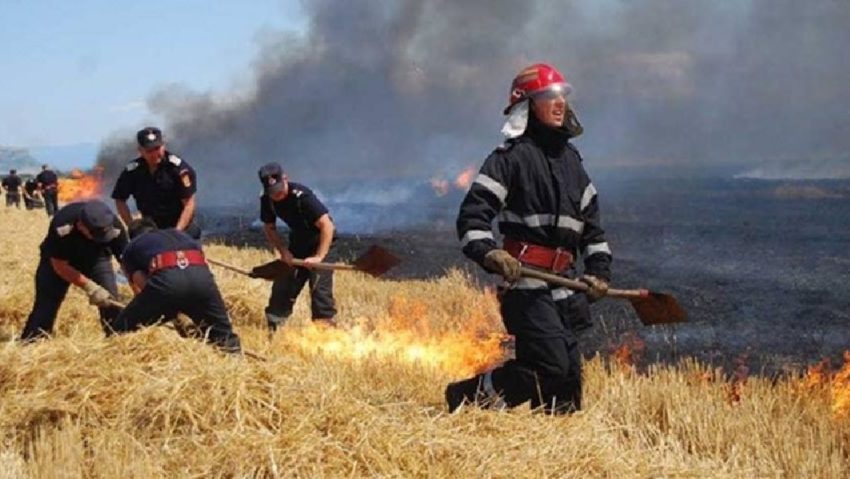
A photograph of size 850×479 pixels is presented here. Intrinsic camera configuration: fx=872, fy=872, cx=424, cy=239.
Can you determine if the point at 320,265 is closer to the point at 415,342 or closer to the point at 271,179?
the point at 271,179

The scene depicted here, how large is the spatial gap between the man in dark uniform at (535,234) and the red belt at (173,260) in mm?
1921

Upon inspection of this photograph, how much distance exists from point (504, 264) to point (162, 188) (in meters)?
4.54

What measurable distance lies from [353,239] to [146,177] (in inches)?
741

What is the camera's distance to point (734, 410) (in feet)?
18.2

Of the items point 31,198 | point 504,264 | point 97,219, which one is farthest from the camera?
point 31,198

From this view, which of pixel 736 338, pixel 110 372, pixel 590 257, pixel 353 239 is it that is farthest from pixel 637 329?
pixel 353 239

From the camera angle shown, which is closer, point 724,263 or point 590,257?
point 590,257

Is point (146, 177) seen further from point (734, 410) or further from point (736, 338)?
point (736, 338)

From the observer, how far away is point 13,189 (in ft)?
95.2

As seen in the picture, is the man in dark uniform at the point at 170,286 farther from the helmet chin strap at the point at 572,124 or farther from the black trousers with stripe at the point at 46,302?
the helmet chin strap at the point at 572,124

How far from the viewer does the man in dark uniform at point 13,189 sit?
28723mm

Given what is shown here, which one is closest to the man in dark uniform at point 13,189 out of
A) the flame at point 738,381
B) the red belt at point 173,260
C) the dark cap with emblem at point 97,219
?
the dark cap with emblem at point 97,219

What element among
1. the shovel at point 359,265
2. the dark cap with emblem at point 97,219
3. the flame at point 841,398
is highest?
the dark cap with emblem at point 97,219

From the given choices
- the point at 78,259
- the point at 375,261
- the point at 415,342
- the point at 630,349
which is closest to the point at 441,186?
the point at 630,349
